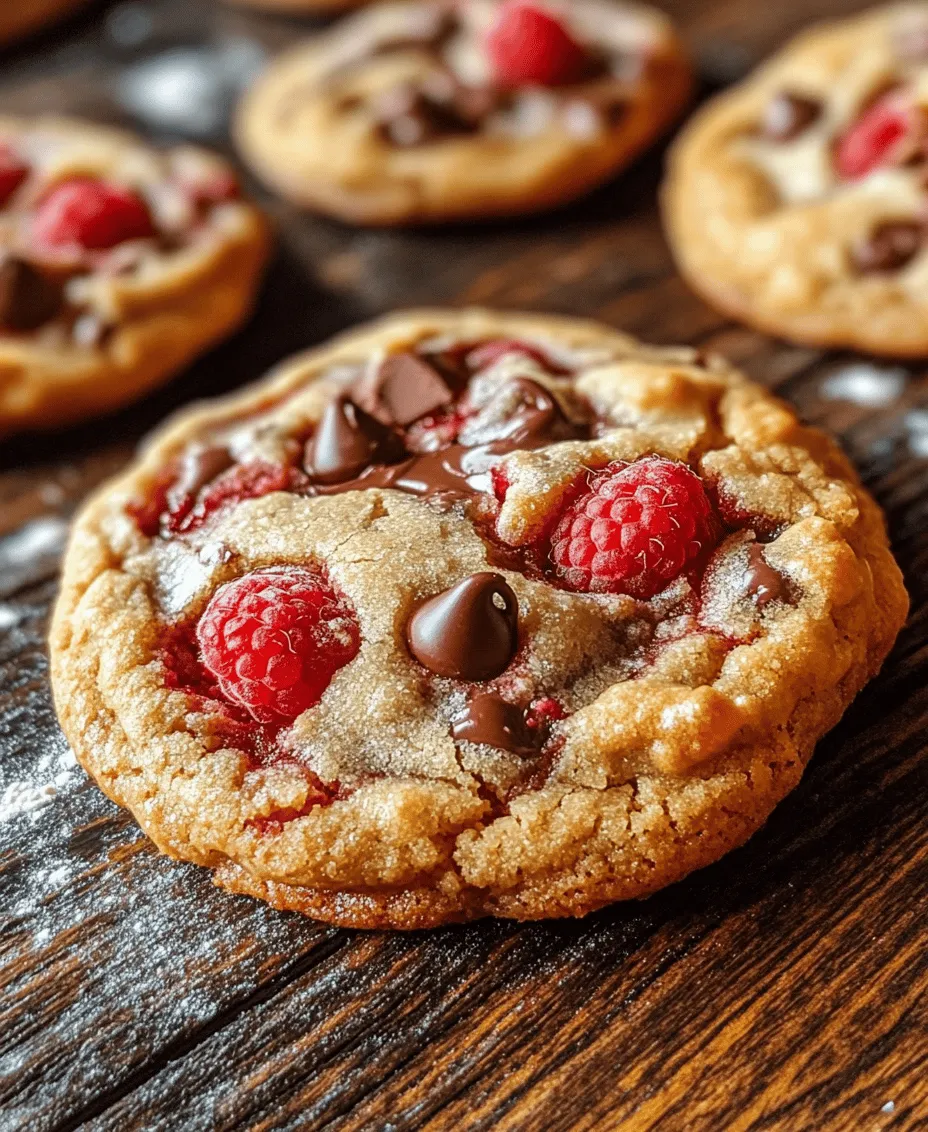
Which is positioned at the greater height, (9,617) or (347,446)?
(347,446)

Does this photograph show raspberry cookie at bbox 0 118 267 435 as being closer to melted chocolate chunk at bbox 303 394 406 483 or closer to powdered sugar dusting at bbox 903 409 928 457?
melted chocolate chunk at bbox 303 394 406 483

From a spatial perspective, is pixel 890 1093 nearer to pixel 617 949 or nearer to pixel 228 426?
pixel 617 949

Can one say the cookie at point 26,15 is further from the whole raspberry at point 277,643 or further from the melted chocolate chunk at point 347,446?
the whole raspberry at point 277,643

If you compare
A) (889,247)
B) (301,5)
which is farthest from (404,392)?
(301,5)

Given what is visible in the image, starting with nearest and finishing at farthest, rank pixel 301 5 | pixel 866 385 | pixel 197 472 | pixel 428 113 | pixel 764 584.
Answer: pixel 764 584 < pixel 197 472 < pixel 866 385 < pixel 428 113 < pixel 301 5

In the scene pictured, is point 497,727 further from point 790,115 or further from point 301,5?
point 301,5

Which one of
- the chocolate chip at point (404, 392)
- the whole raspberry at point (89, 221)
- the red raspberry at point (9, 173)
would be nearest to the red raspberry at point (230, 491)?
the chocolate chip at point (404, 392)

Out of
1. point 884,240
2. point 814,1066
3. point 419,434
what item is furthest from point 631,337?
point 814,1066
